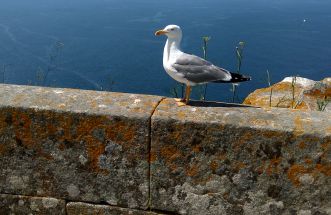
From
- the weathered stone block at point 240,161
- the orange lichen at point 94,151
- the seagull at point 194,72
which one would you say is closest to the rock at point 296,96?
the seagull at point 194,72

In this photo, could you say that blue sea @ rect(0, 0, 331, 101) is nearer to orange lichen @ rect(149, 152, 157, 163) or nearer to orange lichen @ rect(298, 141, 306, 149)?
orange lichen @ rect(149, 152, 157, 163)

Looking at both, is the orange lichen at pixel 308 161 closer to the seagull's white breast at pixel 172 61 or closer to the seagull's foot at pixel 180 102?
the seagull's foot at pixel 180 102

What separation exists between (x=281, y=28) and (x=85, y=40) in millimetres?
51863

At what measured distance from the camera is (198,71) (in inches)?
148

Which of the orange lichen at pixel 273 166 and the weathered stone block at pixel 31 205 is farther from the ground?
the orange lichen at pixel 273 166

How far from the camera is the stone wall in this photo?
2795 mm

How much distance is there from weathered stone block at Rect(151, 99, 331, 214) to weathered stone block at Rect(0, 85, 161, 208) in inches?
5.9

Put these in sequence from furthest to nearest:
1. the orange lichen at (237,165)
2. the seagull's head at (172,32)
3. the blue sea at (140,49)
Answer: the blue sea at (140,49), the seagull's head at (172,32), the orange lichen at (237,165)

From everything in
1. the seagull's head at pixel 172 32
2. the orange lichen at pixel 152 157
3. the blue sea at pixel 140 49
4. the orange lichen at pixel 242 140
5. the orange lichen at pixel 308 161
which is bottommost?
the blue sea at pixel 140 49

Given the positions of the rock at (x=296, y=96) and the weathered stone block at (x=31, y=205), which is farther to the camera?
the rock at (x=296, y=96)

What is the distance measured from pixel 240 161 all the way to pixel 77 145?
112cm

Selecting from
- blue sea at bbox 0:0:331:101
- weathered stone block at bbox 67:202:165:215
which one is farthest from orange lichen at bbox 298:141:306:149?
blue sea at bbox 0:0:331:101

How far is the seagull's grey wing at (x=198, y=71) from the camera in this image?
12.3 feet

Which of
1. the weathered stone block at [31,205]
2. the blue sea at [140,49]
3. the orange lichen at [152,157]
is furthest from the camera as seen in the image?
the blue sea at [140,49]
